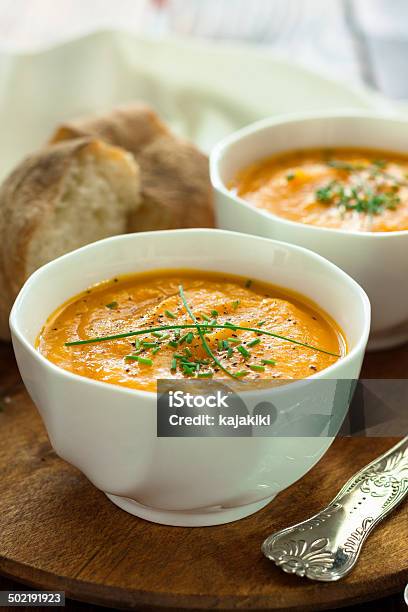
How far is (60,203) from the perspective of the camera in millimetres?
2754

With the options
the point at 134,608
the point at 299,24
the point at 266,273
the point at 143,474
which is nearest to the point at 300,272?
the point at 266,273

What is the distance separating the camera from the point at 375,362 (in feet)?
8.84

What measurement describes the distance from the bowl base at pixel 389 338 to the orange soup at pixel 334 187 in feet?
1.07

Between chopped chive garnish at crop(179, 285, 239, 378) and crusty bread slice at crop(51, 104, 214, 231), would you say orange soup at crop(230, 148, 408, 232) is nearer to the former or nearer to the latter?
crusty bread slice at crop(51, 104, 214, 231)

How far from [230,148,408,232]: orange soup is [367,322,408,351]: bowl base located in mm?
326

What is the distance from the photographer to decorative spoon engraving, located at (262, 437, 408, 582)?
1.86 metres

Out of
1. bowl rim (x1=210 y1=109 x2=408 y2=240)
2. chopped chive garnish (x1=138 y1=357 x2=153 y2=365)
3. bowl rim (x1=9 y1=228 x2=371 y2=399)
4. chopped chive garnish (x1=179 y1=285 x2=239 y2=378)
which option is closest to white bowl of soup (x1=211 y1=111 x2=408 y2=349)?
bowl rim (x1=210 y1=109 x2=408 y2=240)

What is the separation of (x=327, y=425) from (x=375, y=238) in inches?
28.9

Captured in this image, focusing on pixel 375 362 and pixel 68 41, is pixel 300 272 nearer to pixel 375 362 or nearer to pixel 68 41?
pixel 375 362

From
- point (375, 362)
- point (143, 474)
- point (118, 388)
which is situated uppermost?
point (118, 388)

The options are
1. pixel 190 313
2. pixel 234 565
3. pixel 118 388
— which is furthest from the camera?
pixel 190 313

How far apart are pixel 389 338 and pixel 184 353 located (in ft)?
3.20

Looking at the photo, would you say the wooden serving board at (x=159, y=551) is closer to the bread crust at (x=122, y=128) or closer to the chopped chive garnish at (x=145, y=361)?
the chopped chive garnish at (x=145, y=361)

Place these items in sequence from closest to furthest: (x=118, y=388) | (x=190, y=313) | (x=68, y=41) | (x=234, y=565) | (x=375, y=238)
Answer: (x=118, y=388) < (x=234, y=565) < (x=190, y=313) < (x=375, y=238) < (x=68, y=41)
